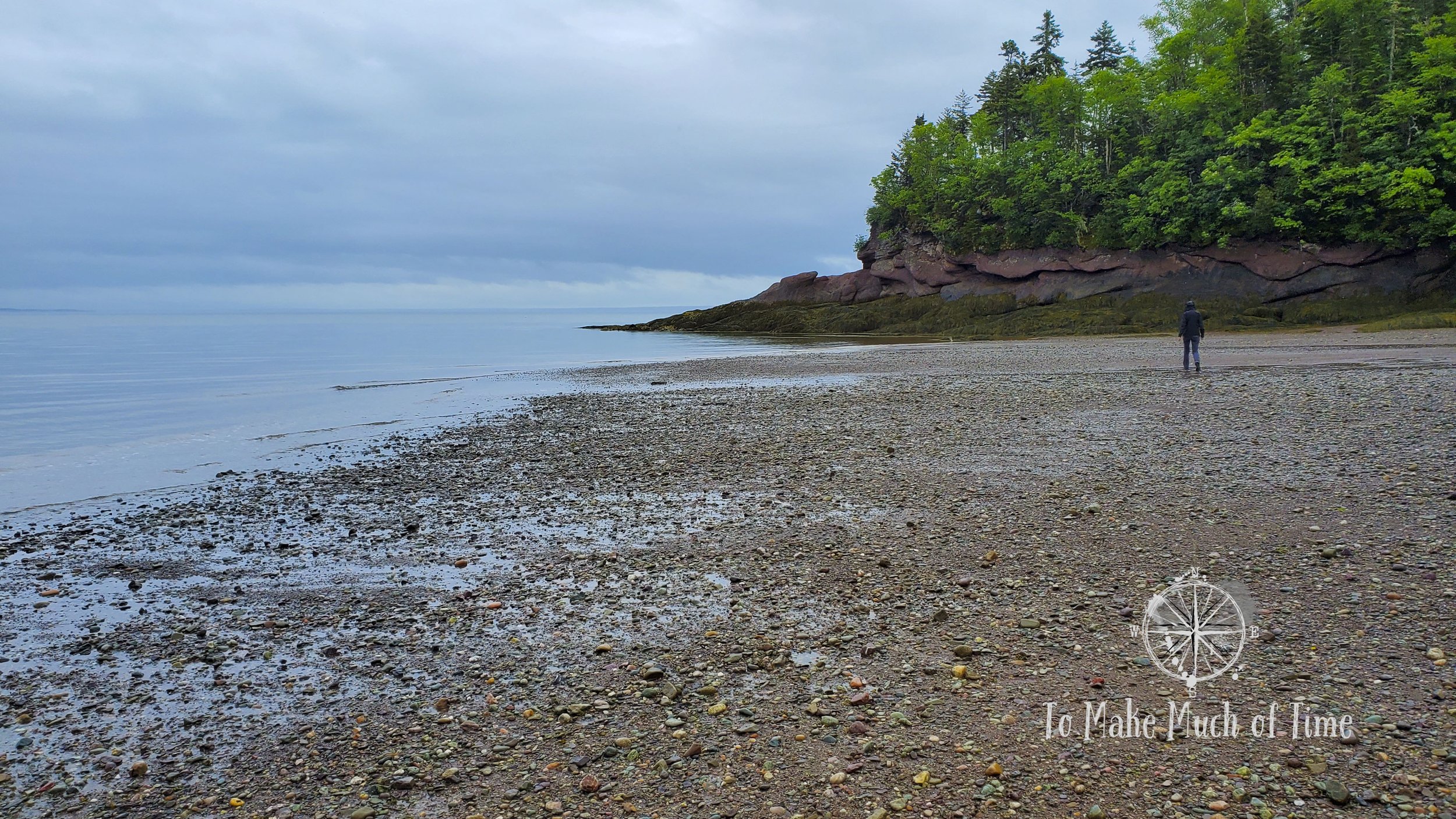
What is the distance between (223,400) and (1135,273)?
53561 mm

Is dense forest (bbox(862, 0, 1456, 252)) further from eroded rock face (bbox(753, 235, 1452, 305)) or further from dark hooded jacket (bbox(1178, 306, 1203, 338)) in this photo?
dark hooded jacket (bbox(1178, 306, 1203, 338))

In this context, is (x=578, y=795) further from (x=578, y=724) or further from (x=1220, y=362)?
(x=1220, y=362)

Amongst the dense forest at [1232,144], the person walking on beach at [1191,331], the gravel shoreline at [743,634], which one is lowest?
the gravel shoreline at [743,634]

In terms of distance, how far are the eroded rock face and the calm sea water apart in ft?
53.3

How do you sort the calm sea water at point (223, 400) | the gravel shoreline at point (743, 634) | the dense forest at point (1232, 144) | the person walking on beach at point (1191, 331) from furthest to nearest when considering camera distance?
the dense forest at point (1232, 144) < the person walking on beach at point (1191, 331) < the calm sea water at point (223, 400) < the gravel shoreline at point (743, 634)

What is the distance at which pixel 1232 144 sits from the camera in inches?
2087

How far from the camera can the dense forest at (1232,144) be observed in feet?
150

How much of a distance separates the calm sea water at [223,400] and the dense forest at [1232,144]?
82.9 ft

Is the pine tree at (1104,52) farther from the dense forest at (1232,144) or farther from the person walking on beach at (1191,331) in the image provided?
the person walking on beach at (1191,331)

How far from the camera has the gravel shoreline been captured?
3.98m

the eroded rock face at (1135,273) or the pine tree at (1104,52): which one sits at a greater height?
the pine tree at (1104,52)

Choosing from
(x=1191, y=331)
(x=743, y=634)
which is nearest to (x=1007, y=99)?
(x=1191, y=331)

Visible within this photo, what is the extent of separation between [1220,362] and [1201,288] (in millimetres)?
30157

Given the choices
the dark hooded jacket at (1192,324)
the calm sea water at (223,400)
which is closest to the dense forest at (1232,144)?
the calm sea water at (223,400)
